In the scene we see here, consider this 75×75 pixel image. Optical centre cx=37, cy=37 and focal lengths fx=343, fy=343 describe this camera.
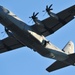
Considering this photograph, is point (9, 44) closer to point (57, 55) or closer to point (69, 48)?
point (57, 55)

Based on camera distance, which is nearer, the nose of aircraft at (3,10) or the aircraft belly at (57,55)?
the nose of aircraft at (3,10)

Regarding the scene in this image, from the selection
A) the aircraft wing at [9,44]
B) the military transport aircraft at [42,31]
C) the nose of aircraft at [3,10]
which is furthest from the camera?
the aircraft wing at [9,44]

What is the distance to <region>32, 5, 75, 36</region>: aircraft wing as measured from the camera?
53084 mm

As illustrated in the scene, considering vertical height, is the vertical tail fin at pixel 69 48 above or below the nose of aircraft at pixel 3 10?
below

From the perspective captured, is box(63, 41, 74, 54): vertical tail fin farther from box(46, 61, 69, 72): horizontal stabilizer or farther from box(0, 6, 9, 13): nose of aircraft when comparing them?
box(0, 6, 9, 13): nose of aircraft

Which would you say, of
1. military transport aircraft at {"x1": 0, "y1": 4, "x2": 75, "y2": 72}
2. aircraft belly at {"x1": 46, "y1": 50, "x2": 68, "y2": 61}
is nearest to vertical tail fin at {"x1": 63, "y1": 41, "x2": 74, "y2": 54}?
military transport aircraft at {"x1": 0, "y1": 4, "x2": 75, "y2": 72}

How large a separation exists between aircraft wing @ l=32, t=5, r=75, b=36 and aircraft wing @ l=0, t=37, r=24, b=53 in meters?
5.41

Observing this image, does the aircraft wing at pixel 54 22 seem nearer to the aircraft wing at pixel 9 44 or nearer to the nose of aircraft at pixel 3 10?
the nose of aircraft at pixel 3 10

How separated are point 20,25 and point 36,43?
376 centimetres

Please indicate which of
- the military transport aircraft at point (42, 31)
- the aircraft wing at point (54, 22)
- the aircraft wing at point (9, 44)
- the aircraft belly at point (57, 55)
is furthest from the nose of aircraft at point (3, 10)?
the aircraft belly at point (57, 55)

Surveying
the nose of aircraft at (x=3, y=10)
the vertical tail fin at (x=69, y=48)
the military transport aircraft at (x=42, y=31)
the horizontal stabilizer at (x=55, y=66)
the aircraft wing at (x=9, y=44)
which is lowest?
the horizontal stabilizer at (x=55, y=66)

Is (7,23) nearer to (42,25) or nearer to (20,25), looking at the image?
(20,25)

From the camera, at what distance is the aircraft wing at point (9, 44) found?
190 ft

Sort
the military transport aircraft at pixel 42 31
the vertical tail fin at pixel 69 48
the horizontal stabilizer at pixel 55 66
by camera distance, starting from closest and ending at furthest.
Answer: the military transport aircraft at pixel 42 31 < the horizontal stabilizer at pixel 55 66 < the vertical tail fin at pixel 69 48
